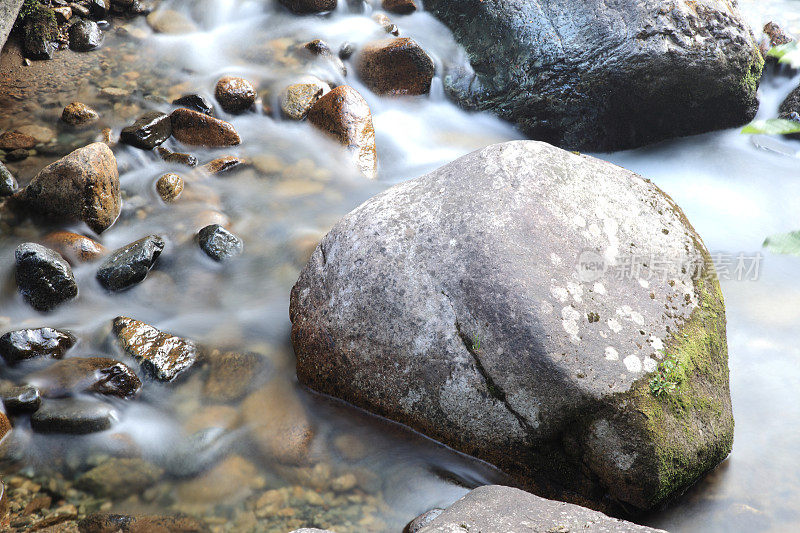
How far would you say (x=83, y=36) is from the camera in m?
6.91

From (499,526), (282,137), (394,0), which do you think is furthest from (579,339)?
(394,0)

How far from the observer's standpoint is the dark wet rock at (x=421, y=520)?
3.05 m

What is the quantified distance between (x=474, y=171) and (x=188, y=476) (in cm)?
245

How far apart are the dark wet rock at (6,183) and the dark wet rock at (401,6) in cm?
539

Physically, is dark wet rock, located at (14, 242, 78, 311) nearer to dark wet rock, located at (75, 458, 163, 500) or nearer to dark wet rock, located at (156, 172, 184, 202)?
dark wet rock, located at (156, 172, 184, 202)

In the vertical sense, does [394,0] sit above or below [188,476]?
A: above

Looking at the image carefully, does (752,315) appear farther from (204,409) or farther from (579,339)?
(204,409)

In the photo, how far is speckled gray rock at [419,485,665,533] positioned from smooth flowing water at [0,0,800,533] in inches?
28.6

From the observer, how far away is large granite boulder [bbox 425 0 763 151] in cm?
595

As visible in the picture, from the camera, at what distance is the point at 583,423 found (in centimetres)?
303

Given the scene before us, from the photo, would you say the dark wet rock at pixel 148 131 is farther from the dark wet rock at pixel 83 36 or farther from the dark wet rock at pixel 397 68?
the dark wet rock at pixel 397 68

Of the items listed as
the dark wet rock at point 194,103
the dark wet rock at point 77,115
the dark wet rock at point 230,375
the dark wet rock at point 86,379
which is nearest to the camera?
the dark wet rock at point 86,379

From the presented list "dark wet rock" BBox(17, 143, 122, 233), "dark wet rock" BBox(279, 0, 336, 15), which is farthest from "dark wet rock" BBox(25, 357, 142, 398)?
"dark wet rock" BBox(279, 0, 336, 15)

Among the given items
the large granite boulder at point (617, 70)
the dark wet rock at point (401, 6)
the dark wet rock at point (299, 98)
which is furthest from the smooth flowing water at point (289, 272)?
the dark wet rock at point (401, 6)
